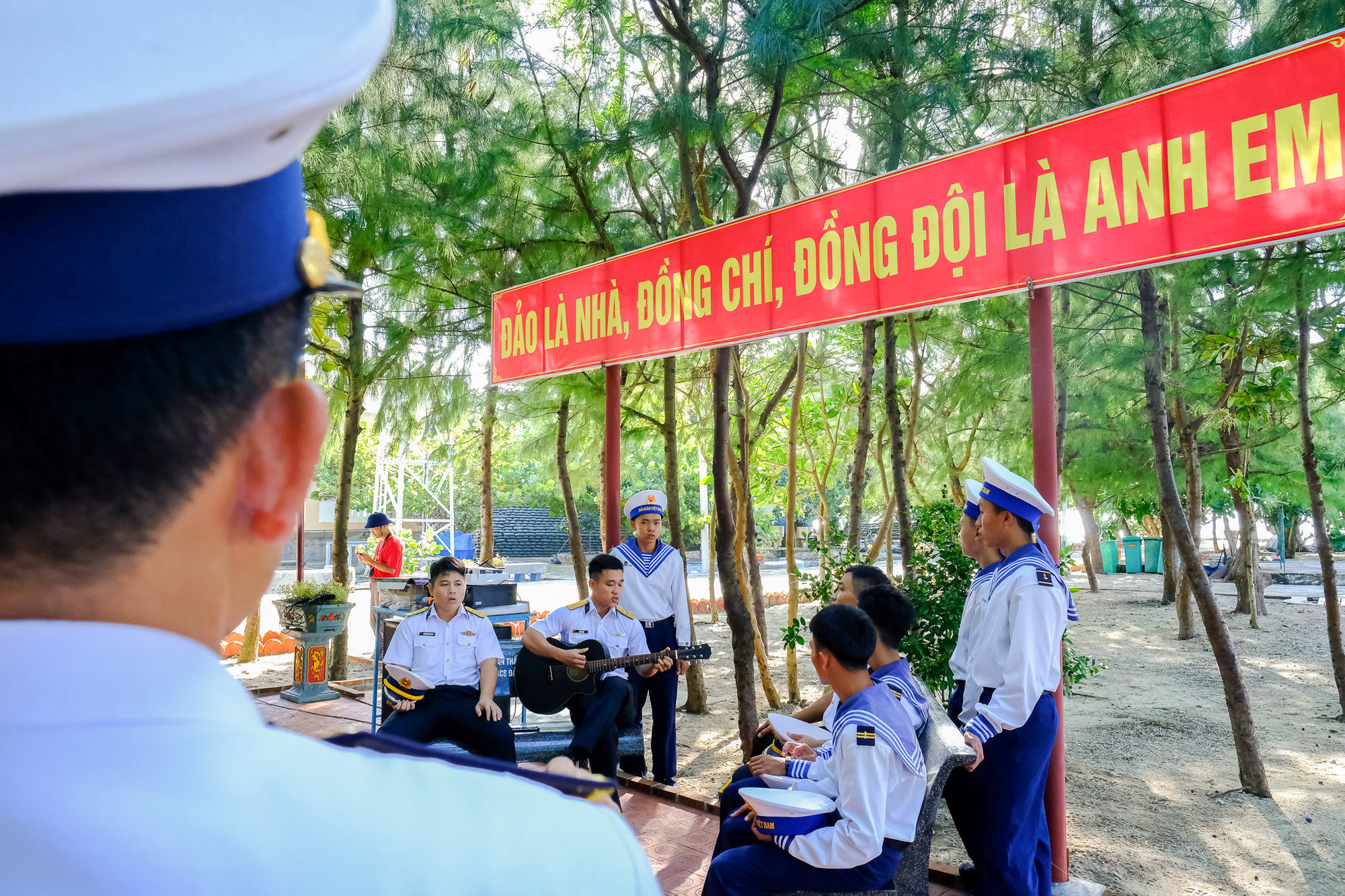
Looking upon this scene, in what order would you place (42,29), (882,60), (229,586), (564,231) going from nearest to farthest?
(42,29)
(229,586)
(882,60)
(564,231)

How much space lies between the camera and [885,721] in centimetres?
277

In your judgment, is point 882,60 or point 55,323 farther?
point 882,60

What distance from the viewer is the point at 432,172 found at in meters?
7.93

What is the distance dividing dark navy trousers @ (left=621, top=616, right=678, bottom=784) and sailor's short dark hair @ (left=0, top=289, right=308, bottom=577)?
5399 millimetres

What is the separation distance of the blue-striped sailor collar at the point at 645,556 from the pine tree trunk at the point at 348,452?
3.59m

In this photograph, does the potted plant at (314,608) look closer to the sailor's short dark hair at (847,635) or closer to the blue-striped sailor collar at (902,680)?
the blue-striped sailor collar at (902,680)

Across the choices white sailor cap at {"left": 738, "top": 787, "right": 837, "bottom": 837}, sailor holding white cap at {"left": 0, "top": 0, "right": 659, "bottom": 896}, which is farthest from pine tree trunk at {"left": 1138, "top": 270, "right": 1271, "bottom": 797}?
sailor holding white cap at {"left": 0, "top": 0, "right": 659, "bottom": 896}

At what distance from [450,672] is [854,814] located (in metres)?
3.15

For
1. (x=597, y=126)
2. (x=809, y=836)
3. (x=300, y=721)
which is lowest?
(x=300, y=721)

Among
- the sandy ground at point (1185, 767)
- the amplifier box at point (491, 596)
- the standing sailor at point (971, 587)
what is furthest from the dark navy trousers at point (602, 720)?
the standing sailor at point (971, 587)

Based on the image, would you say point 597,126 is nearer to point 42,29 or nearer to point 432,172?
point 432,172

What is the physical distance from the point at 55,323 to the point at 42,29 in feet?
0.42

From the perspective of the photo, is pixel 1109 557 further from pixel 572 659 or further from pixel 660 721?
pixel 572 659

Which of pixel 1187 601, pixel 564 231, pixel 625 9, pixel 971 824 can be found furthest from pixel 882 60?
pixel 1187 601
